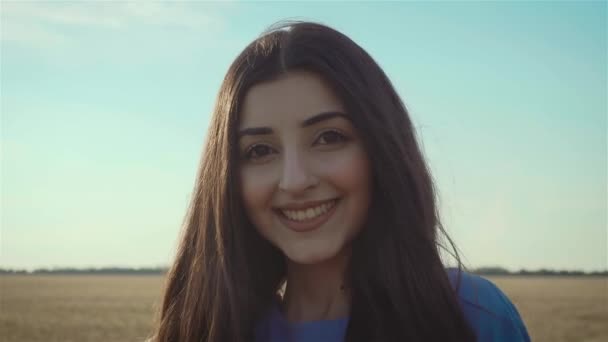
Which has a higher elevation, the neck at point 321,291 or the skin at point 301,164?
the skin at point 301,164

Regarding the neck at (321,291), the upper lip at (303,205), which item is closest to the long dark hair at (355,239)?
the neck at (321,291)

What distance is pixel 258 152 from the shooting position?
3098 mm

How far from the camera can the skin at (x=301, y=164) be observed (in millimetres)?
2943

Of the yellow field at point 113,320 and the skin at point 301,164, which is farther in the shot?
the yellow field at point 113,320

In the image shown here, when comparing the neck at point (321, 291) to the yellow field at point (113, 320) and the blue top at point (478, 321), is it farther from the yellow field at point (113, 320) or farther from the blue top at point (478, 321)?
the yellow field at point (113, 320)

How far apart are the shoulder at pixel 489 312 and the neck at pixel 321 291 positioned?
468 millimetres

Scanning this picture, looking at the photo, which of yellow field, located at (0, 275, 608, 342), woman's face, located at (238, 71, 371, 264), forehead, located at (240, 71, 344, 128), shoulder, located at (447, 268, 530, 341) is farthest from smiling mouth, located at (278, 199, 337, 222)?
yellow field, located at (0, 275, 608, 342)

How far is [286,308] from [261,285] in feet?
0.49

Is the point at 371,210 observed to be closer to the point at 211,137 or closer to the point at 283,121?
the point at 283,121

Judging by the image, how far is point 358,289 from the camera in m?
3.02

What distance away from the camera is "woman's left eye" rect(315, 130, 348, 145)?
2.97 meters

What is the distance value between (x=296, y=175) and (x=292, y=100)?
0.97 feet

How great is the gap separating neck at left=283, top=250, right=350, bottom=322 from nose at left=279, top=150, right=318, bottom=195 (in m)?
0.43

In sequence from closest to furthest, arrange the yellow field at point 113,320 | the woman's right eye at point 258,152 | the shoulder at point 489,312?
the shoulder at point 489,312 < the woman's right eye at point 258,152 < the yellow field at point 113,320
